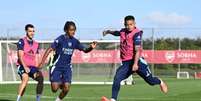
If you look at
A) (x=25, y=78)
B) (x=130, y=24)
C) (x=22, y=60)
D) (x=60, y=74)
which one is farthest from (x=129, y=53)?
(x=25, y=78)

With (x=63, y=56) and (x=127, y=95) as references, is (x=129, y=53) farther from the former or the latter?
→ (x=127, y=95)

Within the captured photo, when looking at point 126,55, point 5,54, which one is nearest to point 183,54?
point 5,54

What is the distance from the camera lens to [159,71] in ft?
152

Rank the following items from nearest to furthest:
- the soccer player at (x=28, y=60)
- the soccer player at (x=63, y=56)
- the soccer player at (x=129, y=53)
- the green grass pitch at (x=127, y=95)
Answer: the soccer player at (x=129, y=53) → the soccer player at (x=63, y=56) → the soccer player at (x=28, y=60) → the green grass pitch at (x=127, y=95)

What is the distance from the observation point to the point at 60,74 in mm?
13398

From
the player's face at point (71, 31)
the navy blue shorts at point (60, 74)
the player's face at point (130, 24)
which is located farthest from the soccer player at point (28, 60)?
the player's face at point (130, 24)

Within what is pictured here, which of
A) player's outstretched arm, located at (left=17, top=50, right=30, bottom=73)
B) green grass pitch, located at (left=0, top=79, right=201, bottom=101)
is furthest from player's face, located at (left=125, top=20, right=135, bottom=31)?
green grass pitch, located at (left=0, top=79, right=201, bottom=101)

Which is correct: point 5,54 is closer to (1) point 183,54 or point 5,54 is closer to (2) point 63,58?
(1) point 183,54

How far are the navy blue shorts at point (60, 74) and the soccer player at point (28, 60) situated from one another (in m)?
0.94

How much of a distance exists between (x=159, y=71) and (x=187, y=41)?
4193mm

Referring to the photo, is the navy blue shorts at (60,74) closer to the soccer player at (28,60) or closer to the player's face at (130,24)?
the soccer player at (28,60)

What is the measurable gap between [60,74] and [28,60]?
128cm

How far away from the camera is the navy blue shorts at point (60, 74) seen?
13.3 metres

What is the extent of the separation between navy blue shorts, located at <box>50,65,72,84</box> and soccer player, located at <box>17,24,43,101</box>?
94cm
